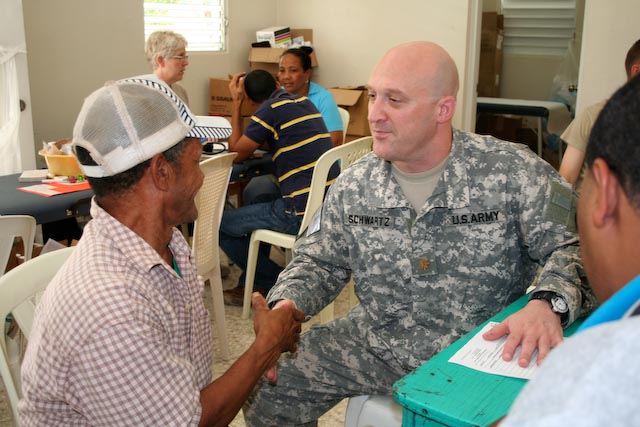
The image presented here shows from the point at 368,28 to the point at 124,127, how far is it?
16.7ft

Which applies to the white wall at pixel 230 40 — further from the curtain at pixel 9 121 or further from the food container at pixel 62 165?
the food container at pixel 62 165

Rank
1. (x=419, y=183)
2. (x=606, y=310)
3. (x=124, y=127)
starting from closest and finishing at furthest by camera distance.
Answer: (x=606, y=310)
(x=124, y=127)
(x=419, y=183)

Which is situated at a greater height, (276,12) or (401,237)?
(276,12)

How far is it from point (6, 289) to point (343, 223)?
0.95 metres

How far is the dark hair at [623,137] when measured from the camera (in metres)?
0.69

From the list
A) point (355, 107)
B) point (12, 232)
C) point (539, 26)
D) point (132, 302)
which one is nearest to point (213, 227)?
point (12, 232)

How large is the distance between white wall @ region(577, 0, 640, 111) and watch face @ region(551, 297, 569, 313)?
12.6 ft

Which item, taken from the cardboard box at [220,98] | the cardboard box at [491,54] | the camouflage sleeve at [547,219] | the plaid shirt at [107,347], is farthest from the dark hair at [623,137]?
the cardboard box at [491,54]

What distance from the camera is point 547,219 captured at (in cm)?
178

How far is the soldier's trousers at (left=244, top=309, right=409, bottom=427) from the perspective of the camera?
190cm

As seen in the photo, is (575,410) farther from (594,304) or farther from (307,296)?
(307,296)

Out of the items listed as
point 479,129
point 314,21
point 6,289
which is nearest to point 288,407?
point 6,289

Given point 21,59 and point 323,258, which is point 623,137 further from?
point 21,59

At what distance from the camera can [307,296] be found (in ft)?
6.15
